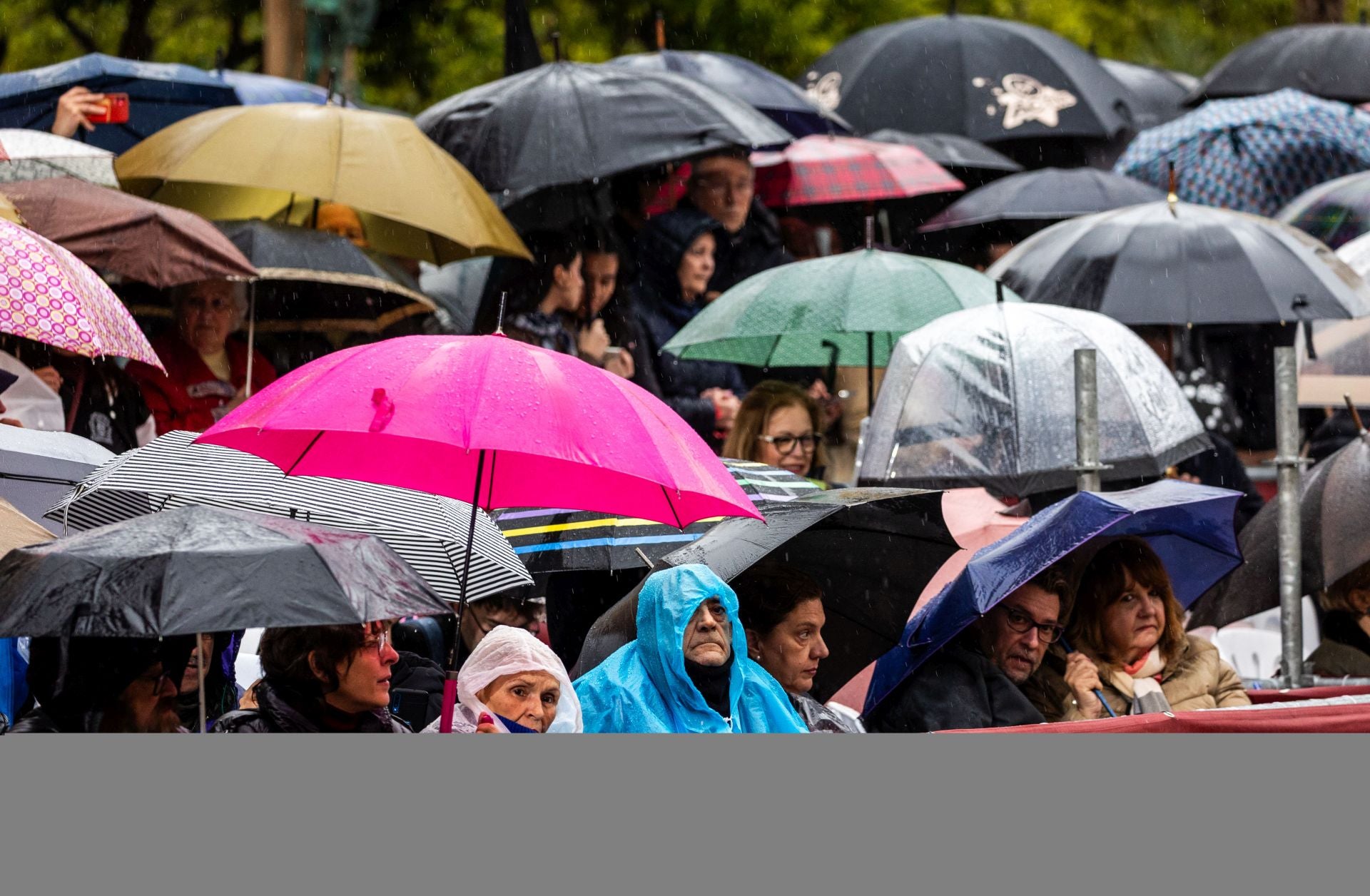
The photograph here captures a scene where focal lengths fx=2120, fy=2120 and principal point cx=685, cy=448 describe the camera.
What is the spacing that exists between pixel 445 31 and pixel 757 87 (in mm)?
10537

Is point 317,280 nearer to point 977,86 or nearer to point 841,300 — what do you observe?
point 841,300

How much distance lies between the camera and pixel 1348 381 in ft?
30.5

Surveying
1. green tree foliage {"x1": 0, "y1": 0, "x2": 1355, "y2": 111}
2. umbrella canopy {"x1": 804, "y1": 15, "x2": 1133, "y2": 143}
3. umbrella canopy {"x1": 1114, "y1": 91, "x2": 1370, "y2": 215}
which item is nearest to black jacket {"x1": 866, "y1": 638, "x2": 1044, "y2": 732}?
umbrella canopy {"x1": 1114, "y1": 91, "x2": 1370, "y2": 215}

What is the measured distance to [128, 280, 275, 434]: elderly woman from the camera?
8.81m

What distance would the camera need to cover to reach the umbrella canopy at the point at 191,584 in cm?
480

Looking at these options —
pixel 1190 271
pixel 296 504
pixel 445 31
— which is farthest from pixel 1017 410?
pixel 445 31

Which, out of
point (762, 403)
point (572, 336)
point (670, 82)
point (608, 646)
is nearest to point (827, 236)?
point (670, 82)

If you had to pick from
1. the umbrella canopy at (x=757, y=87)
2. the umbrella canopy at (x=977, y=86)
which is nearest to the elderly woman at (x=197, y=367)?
the umbrella canopy at (x=757, y=87)

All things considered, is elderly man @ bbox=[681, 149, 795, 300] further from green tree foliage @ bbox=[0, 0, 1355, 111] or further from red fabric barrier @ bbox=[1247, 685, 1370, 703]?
green tree foliage @ bbox=[0, 0, 1355, 111]

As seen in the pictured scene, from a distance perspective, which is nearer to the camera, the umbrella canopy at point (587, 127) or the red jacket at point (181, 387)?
the red jacket at point (181, 387)

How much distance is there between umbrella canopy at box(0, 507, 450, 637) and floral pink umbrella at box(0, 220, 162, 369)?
1662mm

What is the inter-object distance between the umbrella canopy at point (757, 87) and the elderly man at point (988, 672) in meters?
6.23

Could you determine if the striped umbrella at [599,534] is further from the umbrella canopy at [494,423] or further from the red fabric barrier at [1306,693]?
the red fabric barrier at [1306,693]

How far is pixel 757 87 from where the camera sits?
503 inches
